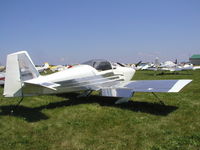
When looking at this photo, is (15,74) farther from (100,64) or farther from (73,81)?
(100,64)

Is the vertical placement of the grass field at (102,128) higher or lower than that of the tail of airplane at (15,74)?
lower

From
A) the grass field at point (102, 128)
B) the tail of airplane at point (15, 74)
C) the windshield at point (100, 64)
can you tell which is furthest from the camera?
the windshield at point (100, 64)

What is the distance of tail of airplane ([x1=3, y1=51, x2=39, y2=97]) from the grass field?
81 cm

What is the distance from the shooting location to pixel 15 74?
5633 millimetres

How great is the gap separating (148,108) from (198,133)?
2470 millimetres

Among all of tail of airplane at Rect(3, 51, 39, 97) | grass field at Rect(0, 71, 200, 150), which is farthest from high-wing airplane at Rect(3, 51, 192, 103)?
grass field at Rect(0, 71, 200, 150)

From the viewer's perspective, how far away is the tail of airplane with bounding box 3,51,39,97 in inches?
220

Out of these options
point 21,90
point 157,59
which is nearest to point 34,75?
point 21,90

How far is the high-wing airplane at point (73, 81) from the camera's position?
5.62 meters

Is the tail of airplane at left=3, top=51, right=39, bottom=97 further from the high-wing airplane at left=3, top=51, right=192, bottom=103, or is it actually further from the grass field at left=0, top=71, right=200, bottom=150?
the grass field at left=0, top=71, right=200, bottom=150

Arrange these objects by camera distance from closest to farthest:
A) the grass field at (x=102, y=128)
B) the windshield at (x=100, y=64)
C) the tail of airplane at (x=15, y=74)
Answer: the grass field at (x=102, y=128), the tail of airplane at (x=15, y=74), the windshield at (x=100, y=64)

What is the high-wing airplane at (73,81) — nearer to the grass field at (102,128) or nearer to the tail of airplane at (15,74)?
the tail of airplane at (15,74)

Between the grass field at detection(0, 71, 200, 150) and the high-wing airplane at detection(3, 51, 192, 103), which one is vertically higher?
the high-wing airplane at detection(3, 51, 192, 103)

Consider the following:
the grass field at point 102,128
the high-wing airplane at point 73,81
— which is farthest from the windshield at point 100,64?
the grass field at point 102,128
